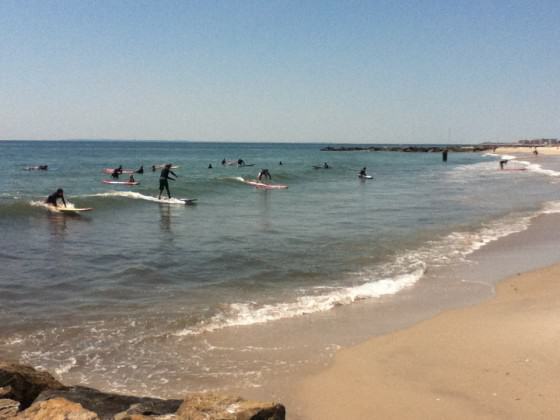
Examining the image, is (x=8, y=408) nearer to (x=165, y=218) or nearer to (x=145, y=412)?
(x=145, y=412)

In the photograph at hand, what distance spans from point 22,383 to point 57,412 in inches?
41.0

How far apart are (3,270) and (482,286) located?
1035 cm

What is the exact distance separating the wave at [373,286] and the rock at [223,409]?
3.67 m

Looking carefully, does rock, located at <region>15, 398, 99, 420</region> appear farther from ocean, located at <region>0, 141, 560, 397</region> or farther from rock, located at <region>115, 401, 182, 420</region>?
ocean, located at <region>0, 141, 560, 397</region>

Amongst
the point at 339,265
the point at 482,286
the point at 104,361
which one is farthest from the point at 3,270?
the point at 482,286

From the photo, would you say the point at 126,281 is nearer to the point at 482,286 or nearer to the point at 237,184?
the point at 482,286

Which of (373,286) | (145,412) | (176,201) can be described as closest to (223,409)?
(145,412)

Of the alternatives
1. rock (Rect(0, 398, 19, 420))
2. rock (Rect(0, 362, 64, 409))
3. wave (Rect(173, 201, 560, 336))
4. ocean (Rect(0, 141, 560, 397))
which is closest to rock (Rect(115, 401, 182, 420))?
rock (Rect(0, 398, 19, 420))

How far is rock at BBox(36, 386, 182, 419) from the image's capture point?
155 inches

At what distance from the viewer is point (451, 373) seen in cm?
591

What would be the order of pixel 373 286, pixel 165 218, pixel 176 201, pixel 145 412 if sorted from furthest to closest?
1. pixel 176 201
2. pixel 165 218
3. pixel 373 286
4. pixel 145 412

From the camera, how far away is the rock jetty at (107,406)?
370 centimetres

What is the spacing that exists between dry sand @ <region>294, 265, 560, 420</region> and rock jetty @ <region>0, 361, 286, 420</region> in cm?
152

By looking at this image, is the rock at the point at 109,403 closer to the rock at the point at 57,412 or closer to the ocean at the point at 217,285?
the rock at the point at 57,412
